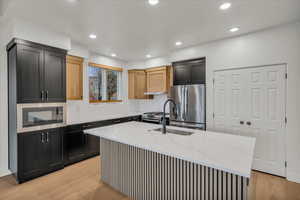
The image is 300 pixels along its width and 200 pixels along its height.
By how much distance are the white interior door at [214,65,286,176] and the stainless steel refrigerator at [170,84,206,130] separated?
371 millimetres

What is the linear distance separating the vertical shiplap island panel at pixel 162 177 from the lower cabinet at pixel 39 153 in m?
1.11

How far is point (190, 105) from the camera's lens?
369cm

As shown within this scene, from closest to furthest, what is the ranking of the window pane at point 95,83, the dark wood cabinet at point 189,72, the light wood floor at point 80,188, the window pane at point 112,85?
the light wood floor at point 80,188, the dark wood cabinet at point 189,72, the window pane at point 95,83, the window pane at point 112,85

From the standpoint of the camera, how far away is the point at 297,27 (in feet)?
8.33

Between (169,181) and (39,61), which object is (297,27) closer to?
(169,181)

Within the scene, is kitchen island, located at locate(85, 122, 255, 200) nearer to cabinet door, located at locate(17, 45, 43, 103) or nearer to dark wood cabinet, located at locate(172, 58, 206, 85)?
cabinet door, located at locate(17, 45, 43, 103)

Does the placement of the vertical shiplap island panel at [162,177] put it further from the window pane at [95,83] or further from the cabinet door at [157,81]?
the cabinet door at [157,81]

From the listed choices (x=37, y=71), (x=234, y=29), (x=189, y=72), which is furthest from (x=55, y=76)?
(x=234, y=29)

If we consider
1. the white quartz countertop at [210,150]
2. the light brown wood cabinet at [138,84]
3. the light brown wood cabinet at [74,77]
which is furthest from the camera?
the light brown wood cabinet at [138,84]

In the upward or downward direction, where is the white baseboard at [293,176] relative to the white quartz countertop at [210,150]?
downward

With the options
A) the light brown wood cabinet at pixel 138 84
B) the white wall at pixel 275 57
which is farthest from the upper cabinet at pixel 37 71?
the white wall at pixel 275 57

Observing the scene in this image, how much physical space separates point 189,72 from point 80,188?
3.32m

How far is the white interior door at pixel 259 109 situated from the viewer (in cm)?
272

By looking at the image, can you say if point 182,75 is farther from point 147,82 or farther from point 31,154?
point 31,154
